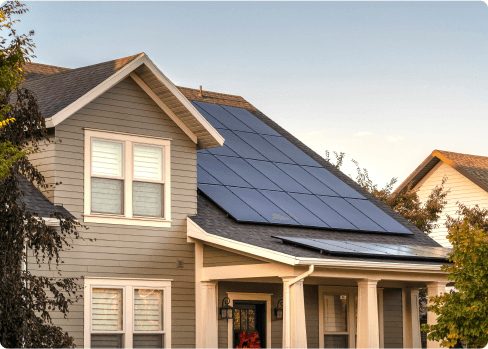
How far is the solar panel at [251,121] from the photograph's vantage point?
19534 millimetres

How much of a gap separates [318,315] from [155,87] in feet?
21.5

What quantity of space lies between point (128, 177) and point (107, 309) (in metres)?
2.54

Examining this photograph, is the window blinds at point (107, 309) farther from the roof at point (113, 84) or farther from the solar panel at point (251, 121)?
the solar panel at point (251, 121)

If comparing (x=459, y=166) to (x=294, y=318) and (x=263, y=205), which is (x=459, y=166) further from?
(x=294, y=318)

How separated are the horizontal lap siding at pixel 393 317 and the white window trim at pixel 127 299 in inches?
249

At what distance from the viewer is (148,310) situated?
44.0 ft

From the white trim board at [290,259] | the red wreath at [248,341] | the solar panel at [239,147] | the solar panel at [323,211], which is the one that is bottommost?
the red wreath at [248,341]

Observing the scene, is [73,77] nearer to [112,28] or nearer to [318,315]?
[112,28]

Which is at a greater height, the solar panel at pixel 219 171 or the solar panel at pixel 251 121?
the solar panel at pixel 251 121

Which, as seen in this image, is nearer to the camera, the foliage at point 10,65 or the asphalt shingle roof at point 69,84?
the foliage at point 10,65

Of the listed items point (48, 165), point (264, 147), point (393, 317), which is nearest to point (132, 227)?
point (48, 165)

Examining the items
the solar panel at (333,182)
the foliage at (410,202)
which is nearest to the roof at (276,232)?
the solar panel at (333,182)

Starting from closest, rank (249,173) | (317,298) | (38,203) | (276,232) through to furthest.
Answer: (38,203) → (276,232) → (317,298) → (249,173)

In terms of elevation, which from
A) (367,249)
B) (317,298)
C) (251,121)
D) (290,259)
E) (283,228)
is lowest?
(317,298)
